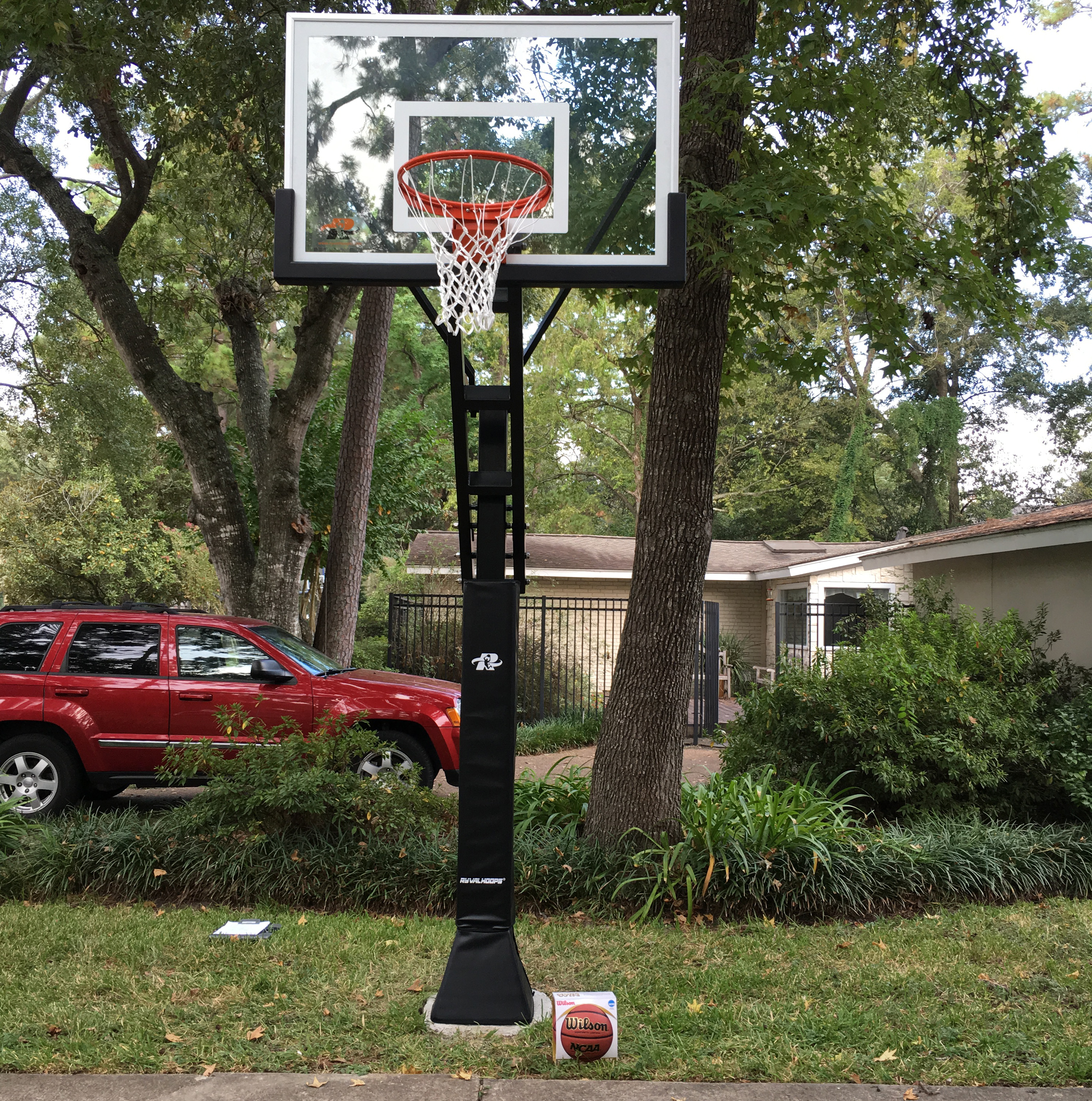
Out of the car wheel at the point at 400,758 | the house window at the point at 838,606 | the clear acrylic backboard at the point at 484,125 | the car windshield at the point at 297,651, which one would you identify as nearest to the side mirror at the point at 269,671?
the car windshield at the point at 297,651

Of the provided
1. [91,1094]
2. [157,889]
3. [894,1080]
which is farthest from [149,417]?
[894,1080]

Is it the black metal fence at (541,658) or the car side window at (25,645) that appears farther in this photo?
the black metal fence at (541,658)

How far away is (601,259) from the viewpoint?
452 cm

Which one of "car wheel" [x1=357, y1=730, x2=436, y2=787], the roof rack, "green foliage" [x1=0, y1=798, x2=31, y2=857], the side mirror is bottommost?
"green foliage" [x1=0, y1=798, x2=31, y2=857]

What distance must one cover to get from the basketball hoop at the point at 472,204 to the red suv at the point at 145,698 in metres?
4.40

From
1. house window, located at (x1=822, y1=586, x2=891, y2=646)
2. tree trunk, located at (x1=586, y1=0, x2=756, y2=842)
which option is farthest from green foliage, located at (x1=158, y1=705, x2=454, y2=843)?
house window, located at (x1=822, y1=586, x2=891, y2=646)

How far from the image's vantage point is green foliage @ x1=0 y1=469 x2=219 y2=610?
18.7 metres

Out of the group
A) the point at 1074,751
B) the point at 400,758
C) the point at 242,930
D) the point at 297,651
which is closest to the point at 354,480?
the point at 297,651

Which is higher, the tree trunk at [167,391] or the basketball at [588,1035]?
the tree trunk at [167,391]

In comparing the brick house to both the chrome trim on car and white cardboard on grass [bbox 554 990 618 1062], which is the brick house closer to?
the chrome trim on car

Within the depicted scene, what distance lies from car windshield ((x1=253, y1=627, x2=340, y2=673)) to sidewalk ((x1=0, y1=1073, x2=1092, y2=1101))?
4862 mm

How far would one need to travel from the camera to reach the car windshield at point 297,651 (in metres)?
8.52

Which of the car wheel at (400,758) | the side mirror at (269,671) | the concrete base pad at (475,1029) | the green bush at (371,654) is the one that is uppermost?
the side mirror at (269,671)

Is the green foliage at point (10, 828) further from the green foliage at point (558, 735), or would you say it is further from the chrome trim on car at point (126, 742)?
the green foliage at point (558, 735)
